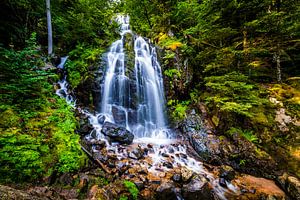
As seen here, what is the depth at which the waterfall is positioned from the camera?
887 cm

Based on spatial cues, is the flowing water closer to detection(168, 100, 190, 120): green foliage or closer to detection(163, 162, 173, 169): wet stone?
detection(163, 162, 173, 169): wet stone

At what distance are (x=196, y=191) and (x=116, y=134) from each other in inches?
158

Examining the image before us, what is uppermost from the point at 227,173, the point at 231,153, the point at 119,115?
the point at 119,115

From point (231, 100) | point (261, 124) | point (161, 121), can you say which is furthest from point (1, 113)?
point (261, 124)

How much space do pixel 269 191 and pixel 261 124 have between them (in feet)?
8.84

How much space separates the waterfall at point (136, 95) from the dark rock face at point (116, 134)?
3.61 ft

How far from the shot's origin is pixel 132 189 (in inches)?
173

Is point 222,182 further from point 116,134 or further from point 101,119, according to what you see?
point 101,119

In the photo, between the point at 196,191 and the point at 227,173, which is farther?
the point at 227,173

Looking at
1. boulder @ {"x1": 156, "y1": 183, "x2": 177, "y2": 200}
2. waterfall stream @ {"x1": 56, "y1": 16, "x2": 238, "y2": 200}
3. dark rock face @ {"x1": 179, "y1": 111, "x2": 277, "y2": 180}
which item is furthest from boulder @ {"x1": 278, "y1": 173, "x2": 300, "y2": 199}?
boulder @ {"x1": 156, "y1": 183, "x2": 177, "y2": 200}

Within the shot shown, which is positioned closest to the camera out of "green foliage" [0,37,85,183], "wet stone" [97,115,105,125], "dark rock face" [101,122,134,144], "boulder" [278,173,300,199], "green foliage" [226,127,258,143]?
"green foliage" [0,37,85,183]

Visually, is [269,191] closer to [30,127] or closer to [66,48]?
[30,127]

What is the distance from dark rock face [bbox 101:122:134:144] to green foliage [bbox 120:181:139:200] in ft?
8.66

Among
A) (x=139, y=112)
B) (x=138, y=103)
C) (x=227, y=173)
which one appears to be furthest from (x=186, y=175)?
(x=138, y=103)
